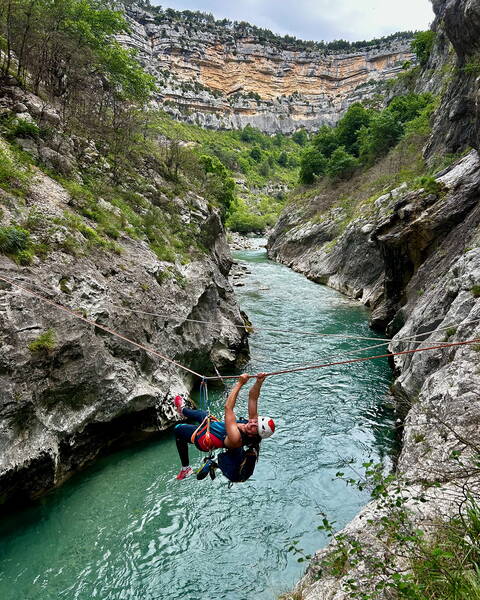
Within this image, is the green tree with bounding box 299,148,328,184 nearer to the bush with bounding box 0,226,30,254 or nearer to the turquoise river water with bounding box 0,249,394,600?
the turquoise river water with bounding box 0,249,394,600

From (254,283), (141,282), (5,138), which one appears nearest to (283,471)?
(141,282)

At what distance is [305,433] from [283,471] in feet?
5.72

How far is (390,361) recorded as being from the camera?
14398mm

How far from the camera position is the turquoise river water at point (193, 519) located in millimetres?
5742

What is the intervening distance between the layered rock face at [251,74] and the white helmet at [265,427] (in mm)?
128775

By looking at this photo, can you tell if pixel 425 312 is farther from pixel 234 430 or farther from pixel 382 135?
pixel 382 135

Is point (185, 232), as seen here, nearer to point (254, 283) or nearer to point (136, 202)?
point (136, 202)

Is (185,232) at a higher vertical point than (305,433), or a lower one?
higher

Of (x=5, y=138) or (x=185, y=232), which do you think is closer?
(x=5, y=138)

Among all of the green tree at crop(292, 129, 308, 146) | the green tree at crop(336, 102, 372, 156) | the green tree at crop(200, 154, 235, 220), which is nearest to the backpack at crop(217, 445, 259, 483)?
the green tree at crop(200, 154, 235, 220)

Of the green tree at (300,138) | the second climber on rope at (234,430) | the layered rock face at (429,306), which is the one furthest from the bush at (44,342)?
the green tree at (300,138)

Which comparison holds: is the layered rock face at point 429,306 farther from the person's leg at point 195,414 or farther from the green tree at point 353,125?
the green tree at point 353,125

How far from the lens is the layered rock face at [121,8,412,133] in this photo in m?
128

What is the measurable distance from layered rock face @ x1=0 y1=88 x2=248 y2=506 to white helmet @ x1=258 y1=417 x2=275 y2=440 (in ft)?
11.8
